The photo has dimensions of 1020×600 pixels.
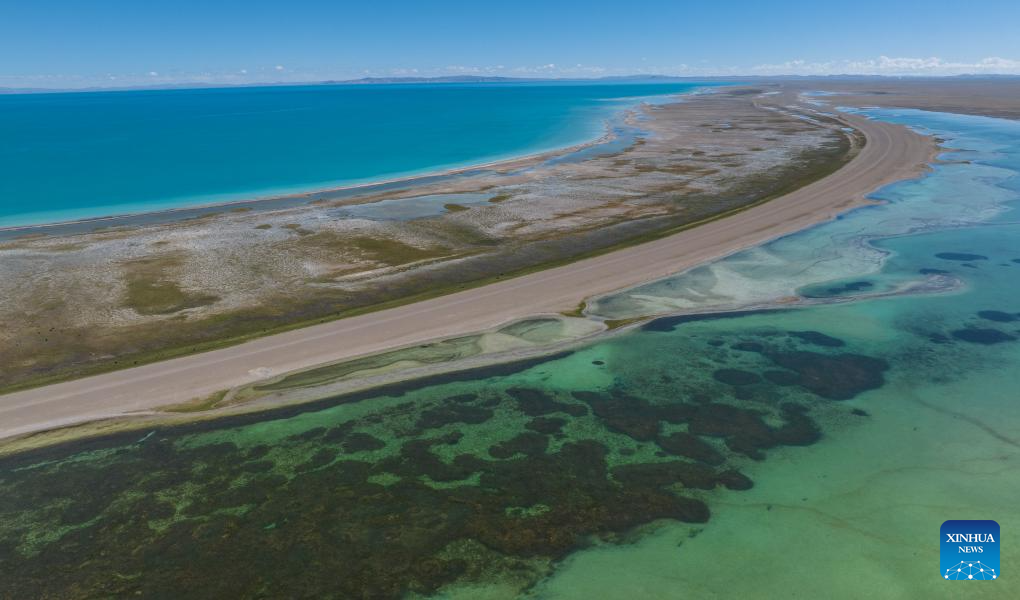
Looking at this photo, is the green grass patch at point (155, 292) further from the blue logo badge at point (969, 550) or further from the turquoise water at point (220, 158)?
the blue logo badge at point (969, 550)

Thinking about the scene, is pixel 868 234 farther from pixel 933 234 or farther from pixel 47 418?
pixel 47 418

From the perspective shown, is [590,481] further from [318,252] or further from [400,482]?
[318,252]

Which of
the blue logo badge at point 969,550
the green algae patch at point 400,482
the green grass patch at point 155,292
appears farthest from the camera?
the green grass patch at point 155,292

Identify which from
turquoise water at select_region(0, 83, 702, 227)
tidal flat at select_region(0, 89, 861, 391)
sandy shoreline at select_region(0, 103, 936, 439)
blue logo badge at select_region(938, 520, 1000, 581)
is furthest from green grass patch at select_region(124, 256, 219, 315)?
blue logo badge at select_region(938, 520, 1000, 581)

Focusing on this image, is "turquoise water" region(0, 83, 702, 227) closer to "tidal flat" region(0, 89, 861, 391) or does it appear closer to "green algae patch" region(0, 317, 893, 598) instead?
"tidal flat" region(0, 89, 861, 391)

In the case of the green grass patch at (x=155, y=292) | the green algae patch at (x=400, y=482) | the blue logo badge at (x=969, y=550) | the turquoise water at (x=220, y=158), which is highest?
the turquoise water at (x=220, y=158)

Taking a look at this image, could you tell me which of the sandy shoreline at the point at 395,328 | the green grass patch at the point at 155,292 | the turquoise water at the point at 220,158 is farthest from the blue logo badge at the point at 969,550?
the turquoise water at the point at 220,158
